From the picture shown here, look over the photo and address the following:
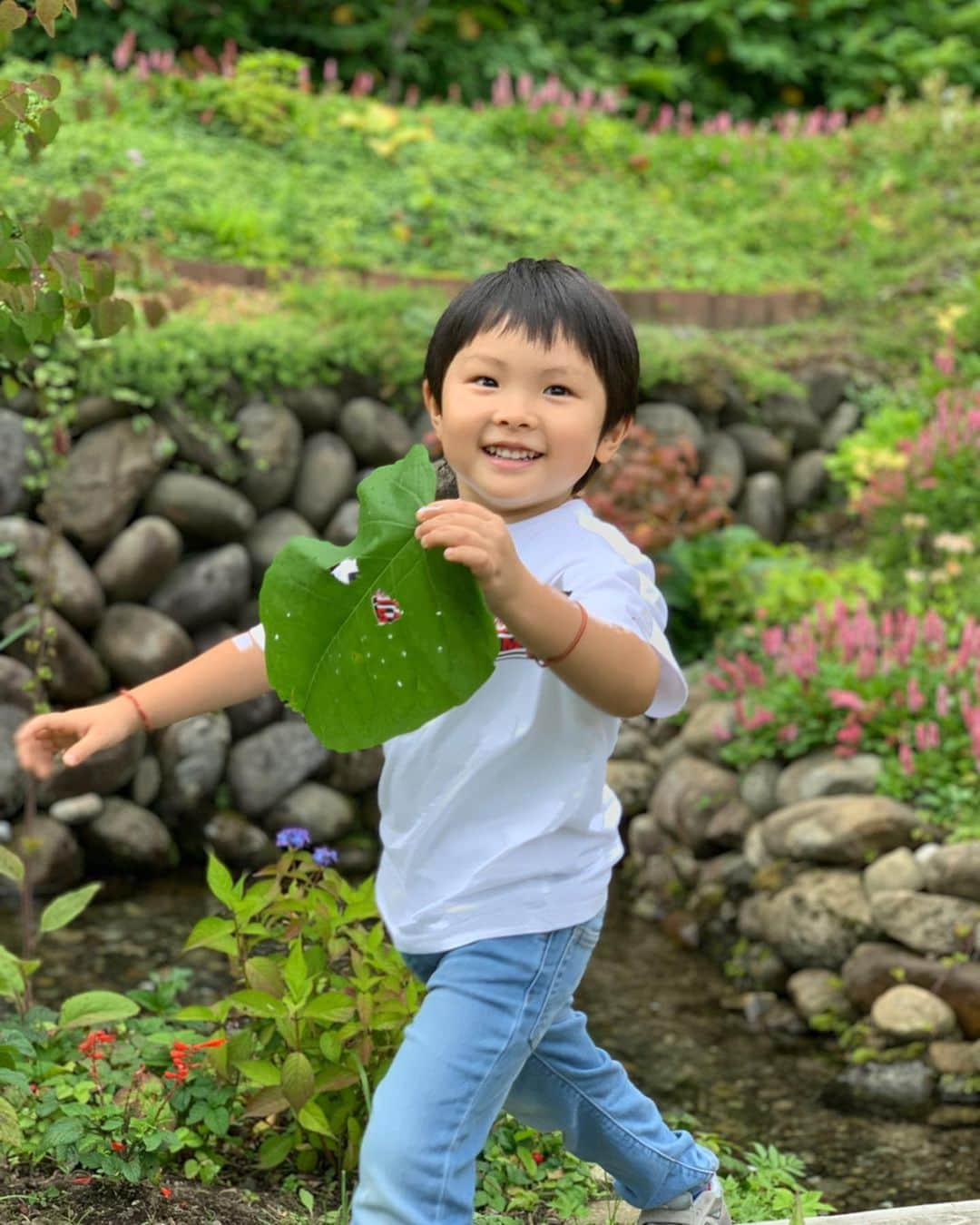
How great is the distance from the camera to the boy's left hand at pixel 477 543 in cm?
170

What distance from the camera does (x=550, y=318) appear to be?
2.00 meters

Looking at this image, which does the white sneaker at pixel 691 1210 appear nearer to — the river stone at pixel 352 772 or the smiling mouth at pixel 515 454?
the smiling mouth at pixel 515 454

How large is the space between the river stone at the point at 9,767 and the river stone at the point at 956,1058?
2.94m

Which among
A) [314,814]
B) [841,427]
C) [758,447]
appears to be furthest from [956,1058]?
[841,427]

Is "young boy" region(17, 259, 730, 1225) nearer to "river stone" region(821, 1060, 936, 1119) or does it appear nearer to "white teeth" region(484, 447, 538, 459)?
"white teeth" region(484, 447, 538, 459)

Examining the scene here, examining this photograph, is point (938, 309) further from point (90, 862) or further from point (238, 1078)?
point (238, 1078)

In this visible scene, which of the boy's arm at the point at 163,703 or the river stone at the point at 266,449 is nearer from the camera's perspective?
the boy's arm at the point at 163,703

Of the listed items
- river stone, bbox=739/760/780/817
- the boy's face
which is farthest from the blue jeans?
river stone, bbox=739/760/780/817

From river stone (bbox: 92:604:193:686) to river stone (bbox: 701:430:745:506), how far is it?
249cm

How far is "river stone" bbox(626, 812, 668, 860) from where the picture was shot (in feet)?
18.9

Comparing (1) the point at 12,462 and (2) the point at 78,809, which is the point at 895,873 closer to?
(2) the point at 78,809

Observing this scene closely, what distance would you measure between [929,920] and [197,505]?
2.89 m

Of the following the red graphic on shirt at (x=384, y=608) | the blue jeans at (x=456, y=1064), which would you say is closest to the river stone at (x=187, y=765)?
the blue jeans at (x=456, y=1064)

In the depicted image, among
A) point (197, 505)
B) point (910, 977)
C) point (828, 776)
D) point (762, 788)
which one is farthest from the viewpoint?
point (197, 505)
